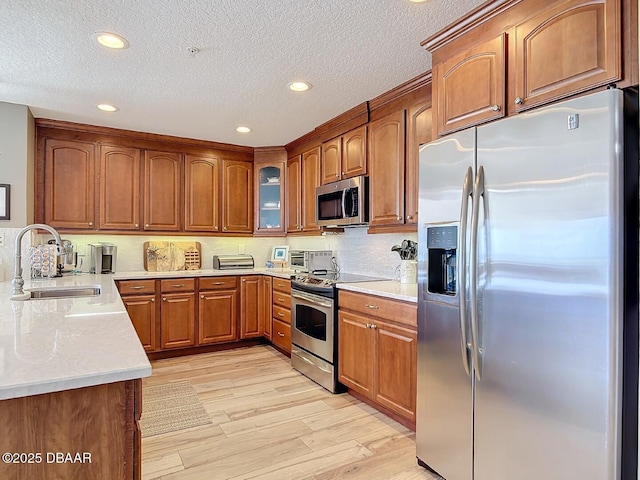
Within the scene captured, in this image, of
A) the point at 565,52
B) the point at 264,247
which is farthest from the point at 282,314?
the point at 565,52

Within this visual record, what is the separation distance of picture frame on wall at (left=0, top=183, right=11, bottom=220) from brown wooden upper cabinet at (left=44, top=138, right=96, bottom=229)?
52 centimetres

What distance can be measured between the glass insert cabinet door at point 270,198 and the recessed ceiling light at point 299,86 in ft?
6.28

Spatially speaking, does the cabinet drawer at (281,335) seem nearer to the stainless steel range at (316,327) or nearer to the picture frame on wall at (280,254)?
the stainless steel range at (316,327)

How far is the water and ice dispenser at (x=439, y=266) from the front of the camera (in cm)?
204

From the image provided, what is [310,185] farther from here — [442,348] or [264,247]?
[442,348]

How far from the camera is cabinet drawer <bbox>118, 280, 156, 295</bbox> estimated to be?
3.87 meters

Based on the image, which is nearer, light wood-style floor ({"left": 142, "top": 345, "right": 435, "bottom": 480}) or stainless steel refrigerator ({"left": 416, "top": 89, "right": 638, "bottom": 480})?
stainless steel refrigerator ({"left": 416, "top": 89, "right": 638, "bottom": 480})

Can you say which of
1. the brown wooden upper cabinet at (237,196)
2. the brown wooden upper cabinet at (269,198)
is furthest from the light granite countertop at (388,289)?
the brown wooden upper cabinet at (237,196)

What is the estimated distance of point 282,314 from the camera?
4.19m

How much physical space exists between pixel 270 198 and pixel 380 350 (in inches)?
110

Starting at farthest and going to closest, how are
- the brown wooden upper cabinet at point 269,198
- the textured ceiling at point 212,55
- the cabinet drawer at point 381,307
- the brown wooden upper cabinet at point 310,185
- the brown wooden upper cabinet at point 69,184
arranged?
the brown wooden upper cabinet at point 269,198 < the brown wooden upper cabinet at point 310,185 < the brown wooden upper cabinet at point 69,184 < the cabinet drawer at point 381,307 < the textured ceiling at point 212,55

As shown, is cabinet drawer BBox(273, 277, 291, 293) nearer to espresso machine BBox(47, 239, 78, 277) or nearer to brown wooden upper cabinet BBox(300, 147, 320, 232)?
brown wooden upper cabinet BBox(300, 147, 320, 232)

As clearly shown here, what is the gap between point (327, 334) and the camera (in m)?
3.25

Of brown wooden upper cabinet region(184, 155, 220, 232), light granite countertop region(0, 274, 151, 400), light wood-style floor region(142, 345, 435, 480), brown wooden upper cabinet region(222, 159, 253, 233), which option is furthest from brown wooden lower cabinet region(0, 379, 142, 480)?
brown wooden upper cabinet region(222, 159, 253, 233)
